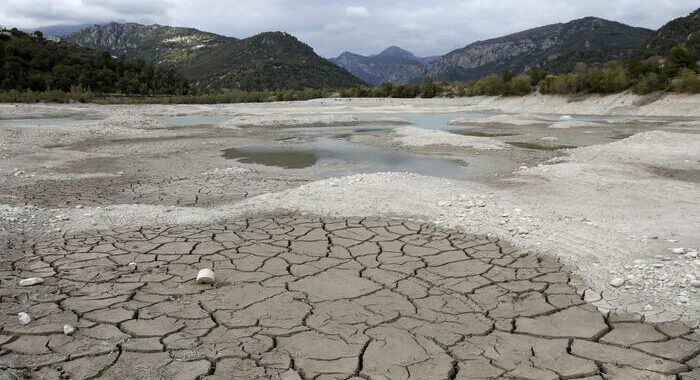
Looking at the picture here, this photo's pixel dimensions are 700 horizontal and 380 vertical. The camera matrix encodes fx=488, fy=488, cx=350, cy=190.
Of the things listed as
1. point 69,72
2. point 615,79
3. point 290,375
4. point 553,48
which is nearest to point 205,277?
point 290,375

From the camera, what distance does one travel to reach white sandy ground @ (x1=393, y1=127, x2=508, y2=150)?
1834 cm

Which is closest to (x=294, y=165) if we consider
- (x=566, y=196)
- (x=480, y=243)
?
(x=566, y=196)

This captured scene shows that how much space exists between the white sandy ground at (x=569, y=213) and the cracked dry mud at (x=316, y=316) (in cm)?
47

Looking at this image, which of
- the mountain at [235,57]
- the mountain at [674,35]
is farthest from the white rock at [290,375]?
the mountain at [235,57]

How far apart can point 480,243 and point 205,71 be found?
392ft

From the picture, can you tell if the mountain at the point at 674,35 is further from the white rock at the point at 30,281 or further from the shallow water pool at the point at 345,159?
the white rock at the point at 30,281

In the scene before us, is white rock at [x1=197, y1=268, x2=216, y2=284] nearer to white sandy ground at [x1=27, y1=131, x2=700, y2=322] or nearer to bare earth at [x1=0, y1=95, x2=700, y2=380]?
bare earth at [x1=0, y1=95, x2=700, y2=380]

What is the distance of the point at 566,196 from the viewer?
927 cm

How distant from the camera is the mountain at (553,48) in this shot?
113 m

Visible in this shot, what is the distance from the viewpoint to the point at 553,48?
153m

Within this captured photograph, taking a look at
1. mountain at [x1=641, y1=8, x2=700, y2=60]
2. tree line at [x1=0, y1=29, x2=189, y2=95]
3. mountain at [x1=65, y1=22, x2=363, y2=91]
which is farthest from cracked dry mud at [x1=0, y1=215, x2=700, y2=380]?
mountain at [x1=65, y1=22, x2=363, y2=91]

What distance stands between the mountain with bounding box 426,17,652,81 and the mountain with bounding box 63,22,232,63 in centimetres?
9272

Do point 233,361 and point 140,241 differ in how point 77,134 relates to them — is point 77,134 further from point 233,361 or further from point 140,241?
point 233,361

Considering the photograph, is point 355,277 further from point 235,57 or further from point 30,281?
point 235,57
